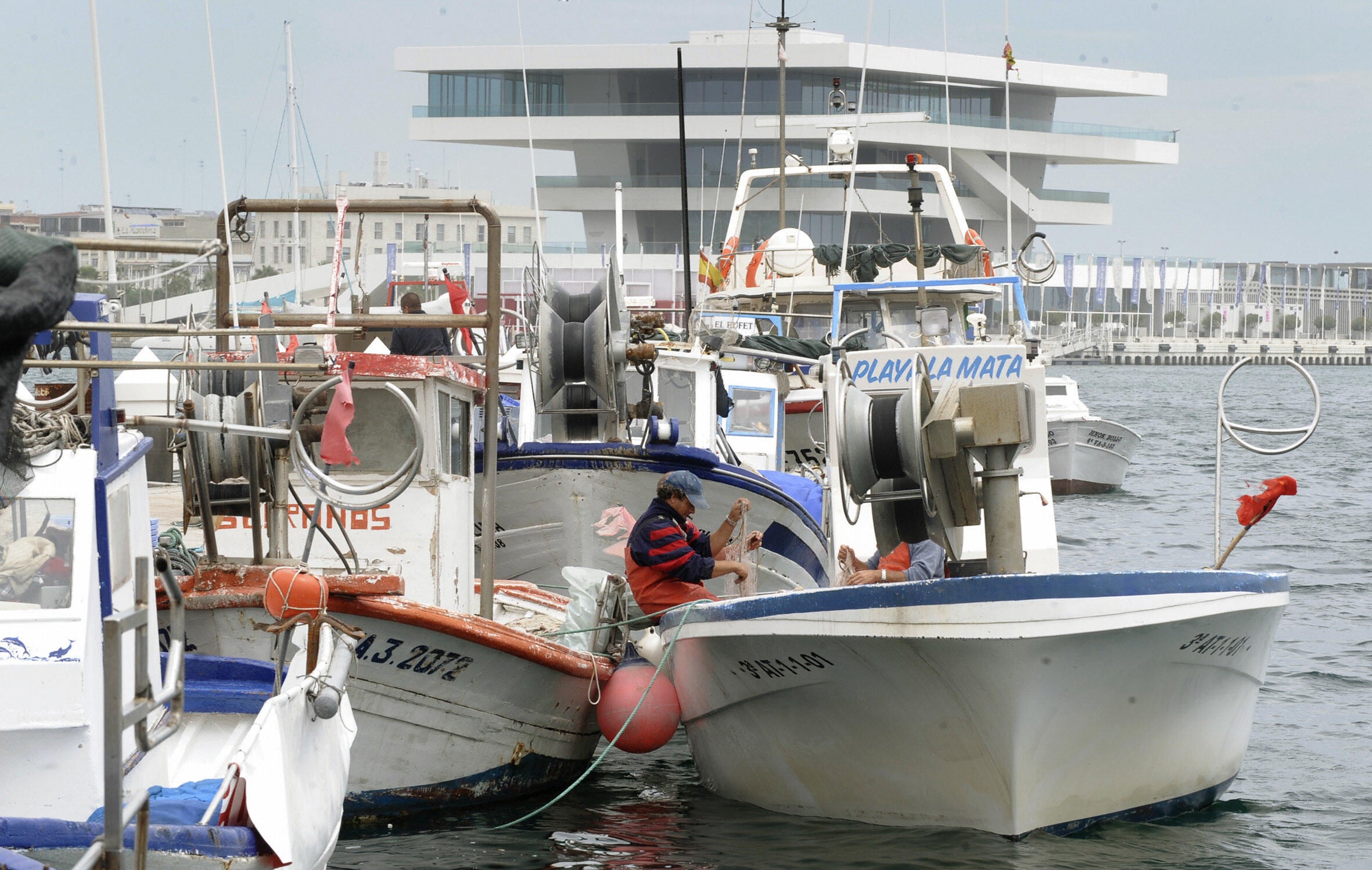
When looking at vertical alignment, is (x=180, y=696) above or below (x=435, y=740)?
above

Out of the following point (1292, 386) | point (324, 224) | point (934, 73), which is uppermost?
point (934, 73)

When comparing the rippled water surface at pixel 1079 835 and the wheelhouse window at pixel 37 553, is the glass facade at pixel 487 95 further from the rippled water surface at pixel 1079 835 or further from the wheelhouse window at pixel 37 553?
the wheelhouse window at pixel 37 553

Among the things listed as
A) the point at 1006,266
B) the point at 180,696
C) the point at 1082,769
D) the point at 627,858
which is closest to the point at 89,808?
the point at 180,696

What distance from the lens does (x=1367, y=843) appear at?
29.9ft

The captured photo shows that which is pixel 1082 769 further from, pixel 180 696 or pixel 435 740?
pixel 180 696

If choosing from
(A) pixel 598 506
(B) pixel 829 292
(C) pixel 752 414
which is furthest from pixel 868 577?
(B) pixel 829 292

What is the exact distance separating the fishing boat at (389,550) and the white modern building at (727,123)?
201 feet

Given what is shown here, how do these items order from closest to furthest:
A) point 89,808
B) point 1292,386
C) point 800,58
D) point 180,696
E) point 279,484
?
point 180,696
point 89,808
point 279,484
point 800,58
point 1292,386

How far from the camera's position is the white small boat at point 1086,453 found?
103 ft

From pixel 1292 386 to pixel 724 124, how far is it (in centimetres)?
3114

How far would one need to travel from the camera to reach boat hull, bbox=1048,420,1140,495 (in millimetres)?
31344

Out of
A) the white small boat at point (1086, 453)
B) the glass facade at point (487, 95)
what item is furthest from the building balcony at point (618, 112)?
the white small boat at point (1086, 453)

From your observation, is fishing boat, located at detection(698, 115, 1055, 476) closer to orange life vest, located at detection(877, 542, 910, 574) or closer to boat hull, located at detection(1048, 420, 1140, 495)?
orange life vest, located at detection(877, 542, 910, 574)

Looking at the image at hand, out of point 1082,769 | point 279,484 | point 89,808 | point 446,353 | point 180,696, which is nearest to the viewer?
point 180,696
